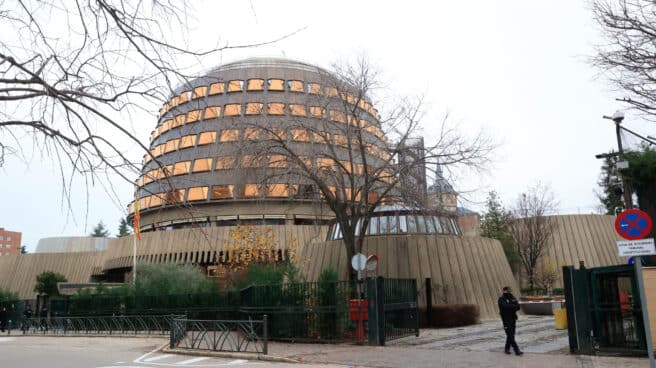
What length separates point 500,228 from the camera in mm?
46250

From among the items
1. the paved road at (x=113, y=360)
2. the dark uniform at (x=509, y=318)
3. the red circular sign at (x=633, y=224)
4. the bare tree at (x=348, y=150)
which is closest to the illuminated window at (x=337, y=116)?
the bare tree at (x=348, y=150)

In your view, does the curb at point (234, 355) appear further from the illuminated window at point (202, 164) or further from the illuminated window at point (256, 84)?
the illuminated window at point (256, 84)

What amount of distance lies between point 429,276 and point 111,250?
131 feet

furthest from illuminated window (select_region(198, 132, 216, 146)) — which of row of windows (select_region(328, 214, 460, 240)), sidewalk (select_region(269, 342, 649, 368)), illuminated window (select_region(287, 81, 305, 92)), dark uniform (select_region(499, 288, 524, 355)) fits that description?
dark uniform (select_region(499, 288, 524, 355))

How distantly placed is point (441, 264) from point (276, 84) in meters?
40.2

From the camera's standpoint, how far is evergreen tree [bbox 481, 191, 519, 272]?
1783 inches

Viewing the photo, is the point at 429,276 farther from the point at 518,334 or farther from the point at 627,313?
the point at 627,313

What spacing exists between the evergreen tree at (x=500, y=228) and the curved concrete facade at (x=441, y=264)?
21890mm

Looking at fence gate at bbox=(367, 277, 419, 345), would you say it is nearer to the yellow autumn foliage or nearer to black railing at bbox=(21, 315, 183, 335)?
black railing at bbox=(21, 315, 183, 335)

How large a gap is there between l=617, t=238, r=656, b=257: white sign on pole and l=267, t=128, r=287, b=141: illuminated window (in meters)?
12.9

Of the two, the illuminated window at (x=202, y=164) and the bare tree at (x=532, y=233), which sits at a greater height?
the illuminated window at (x=202, y=164)

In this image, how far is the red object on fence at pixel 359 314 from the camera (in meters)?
15.0

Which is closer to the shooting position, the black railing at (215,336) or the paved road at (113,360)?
the paved road at (113,360)

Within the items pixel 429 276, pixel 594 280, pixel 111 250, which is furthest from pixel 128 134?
pixel 111 250
